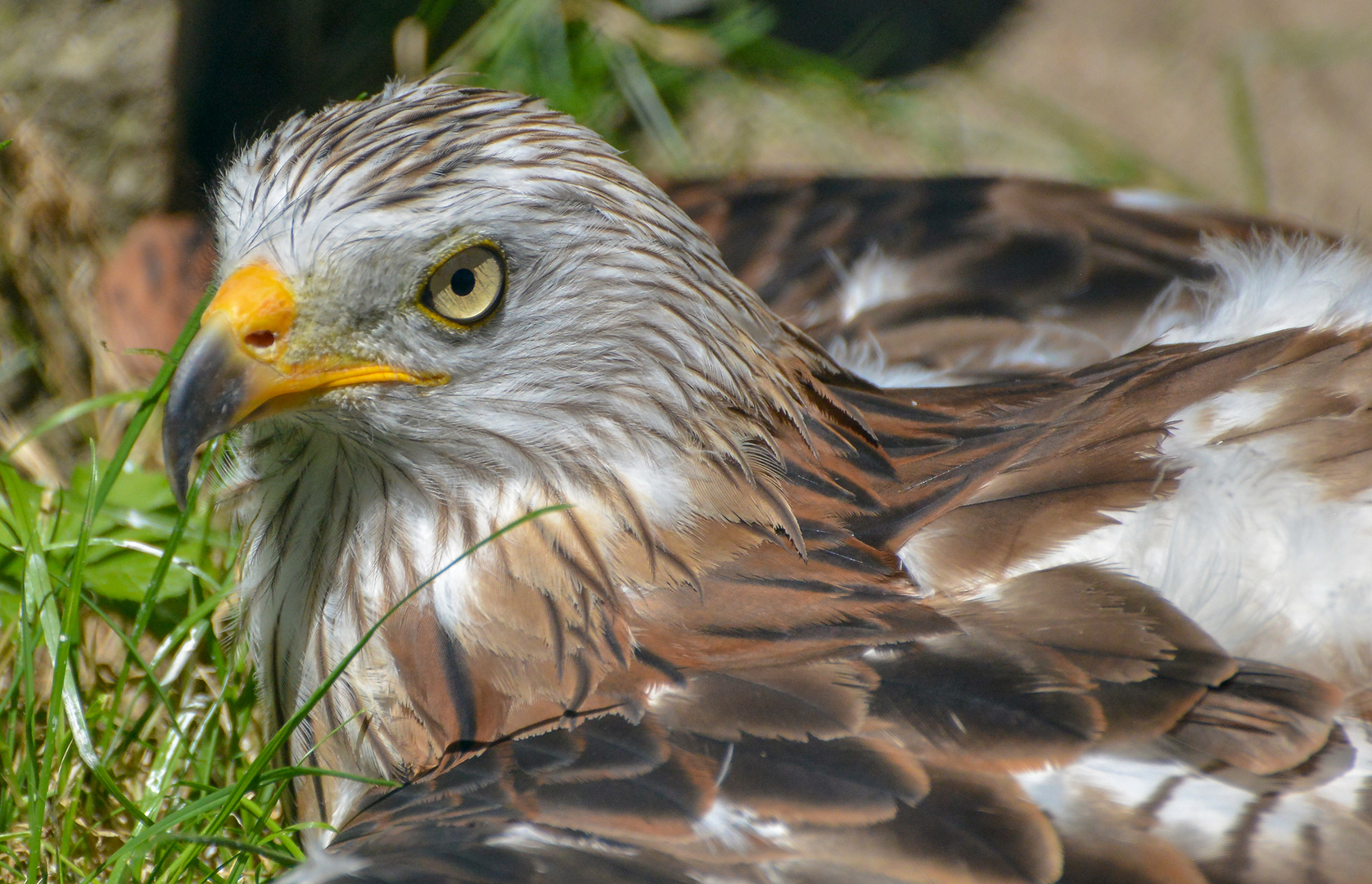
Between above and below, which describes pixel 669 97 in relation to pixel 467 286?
above

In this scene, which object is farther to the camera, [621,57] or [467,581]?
[621,57]

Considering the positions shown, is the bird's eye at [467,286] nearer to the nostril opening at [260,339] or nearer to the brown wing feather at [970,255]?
the nostril opening at [260,339]

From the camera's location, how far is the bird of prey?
1.83 metres

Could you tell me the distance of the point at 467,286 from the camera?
212cm

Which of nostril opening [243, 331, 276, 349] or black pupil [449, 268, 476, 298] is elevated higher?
black pupil [449, 268, 476, 298]

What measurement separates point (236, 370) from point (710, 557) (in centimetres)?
75

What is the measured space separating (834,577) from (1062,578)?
338mm

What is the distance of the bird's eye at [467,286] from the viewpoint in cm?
209

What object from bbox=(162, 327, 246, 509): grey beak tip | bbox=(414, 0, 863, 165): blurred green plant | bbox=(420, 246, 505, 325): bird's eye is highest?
bbox=(414, 0, 863, 165): blurred green plant

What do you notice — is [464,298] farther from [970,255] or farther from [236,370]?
[970,255]

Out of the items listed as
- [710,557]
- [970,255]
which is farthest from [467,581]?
[970,255]

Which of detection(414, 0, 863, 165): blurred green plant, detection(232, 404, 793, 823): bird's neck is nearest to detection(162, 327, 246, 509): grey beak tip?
detection(232, 404, 793, 823): bird's neck

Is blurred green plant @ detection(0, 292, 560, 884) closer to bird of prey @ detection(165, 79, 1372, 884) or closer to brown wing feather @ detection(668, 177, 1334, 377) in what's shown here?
bird of prey @ detection(165, 79, 1372, 884)

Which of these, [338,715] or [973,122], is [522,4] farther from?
[338,715]
